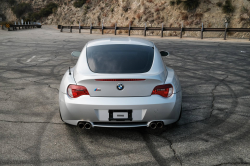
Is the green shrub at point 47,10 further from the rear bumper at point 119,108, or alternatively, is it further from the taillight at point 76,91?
the rear bumper at point 119,108

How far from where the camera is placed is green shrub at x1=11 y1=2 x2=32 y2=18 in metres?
74.1

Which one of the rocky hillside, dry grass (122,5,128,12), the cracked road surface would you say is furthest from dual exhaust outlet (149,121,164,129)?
dry grass (122,5,128,12)

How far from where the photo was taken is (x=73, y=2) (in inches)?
2416

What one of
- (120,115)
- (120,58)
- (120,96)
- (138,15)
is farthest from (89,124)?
(138,15)

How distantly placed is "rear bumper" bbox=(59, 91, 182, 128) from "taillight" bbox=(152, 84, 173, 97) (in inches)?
2.3

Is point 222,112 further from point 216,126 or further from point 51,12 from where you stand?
point 51,12

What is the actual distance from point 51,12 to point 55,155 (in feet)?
235

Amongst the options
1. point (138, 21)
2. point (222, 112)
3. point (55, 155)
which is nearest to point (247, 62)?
point (222, 112)

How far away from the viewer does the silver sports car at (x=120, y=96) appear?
154 inches

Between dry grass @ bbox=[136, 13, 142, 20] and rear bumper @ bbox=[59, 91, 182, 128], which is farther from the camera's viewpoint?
dry grass @ bbox=[136, 13, 142, 20]

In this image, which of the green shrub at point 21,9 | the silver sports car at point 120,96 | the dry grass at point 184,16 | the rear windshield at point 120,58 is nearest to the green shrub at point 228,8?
the dry grass at point 184,16

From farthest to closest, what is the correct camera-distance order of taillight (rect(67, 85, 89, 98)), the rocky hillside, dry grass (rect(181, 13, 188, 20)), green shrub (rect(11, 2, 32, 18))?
green shrub (rect(11, 2, 32, 18)) < dry grass (rect(181, 13, 188, 20)) < the rocky hillside < taillight (rect(67, 85, 89, 98))

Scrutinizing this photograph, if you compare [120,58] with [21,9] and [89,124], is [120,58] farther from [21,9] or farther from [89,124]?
[21,9]

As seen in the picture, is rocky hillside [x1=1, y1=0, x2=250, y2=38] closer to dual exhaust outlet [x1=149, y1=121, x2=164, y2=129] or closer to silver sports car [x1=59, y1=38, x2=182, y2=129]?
silver sports car [x1=59, y1=38, x2=182, y2=129]
